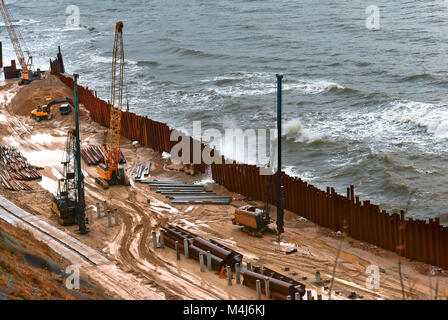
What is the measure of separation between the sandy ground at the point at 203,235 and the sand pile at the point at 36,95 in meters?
14.2

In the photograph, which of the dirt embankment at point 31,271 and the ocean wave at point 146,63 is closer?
the dirt embankment at point 31,271

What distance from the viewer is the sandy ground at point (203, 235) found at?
2211 centimetres

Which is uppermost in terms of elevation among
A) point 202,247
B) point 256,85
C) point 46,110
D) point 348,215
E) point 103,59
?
point 103,59

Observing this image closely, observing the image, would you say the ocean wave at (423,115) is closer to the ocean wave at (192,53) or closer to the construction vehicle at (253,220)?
the construction vehicle at (253,220)

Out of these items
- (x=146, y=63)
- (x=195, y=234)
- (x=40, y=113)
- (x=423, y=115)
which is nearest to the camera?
(x=195, y=234)

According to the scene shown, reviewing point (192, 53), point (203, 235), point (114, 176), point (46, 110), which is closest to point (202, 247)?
point (203, 235)

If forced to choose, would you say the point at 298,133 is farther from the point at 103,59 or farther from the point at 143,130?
the point at 103,59

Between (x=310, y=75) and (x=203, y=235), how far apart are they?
41841mm

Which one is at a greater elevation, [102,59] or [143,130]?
[102,59]

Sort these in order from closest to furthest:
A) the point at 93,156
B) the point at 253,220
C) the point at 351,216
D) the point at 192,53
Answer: the point at 351,216
the point at 253,220
the point at 93,156
the point at 192,53

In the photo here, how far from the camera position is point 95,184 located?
3547 cm

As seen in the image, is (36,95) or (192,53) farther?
(192,53)

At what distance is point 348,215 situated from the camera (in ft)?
88.9

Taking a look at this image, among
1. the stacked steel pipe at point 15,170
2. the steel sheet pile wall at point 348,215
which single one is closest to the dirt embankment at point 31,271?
the steel sheet pile wall at point 348,215
